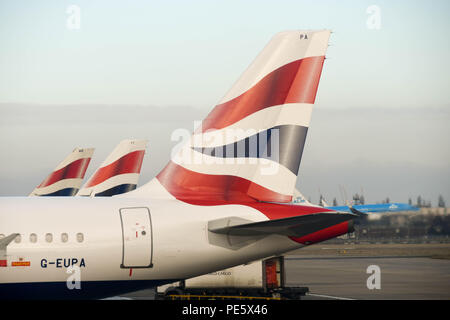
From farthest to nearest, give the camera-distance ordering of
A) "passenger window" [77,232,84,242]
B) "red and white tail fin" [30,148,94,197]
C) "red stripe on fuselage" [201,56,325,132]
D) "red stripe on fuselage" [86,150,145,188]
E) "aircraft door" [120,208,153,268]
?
"red and white tail fin" [30,148,94,197] < "red stripe on fuselage" [86,150,145,188] < "red stripe on fuselage" [201,56,325,132] < "aircraft door" [120,208,153,268] < "passenger window" [77,232,84,242]

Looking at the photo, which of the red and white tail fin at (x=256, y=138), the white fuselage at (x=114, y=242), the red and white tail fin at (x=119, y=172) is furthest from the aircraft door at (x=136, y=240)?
the red and white tail fin at (x=119, y=172)

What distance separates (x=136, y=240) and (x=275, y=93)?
5952 millimetres

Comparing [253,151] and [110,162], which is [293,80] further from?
[110,162]

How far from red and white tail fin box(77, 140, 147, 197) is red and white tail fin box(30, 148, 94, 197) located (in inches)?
166

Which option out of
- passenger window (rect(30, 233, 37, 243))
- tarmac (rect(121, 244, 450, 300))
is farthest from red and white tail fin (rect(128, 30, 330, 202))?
tarmac (rect(121, 244, 450, 300))

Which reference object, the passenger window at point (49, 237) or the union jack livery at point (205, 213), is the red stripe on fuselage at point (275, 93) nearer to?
the union jack livery at point (205, 213)

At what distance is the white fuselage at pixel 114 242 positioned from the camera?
16.7 m

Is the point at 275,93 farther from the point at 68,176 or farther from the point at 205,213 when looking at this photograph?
the point at 68,176

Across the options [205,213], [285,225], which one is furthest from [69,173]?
[285,225]

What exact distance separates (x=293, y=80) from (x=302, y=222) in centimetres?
497

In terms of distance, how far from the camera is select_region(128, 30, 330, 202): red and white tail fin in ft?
63.0

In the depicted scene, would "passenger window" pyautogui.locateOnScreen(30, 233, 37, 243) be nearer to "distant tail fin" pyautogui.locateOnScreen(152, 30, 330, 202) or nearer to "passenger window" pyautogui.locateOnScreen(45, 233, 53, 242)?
"passenger window" pyautogui.locateOnScreen(45, 233, 53, 242)
